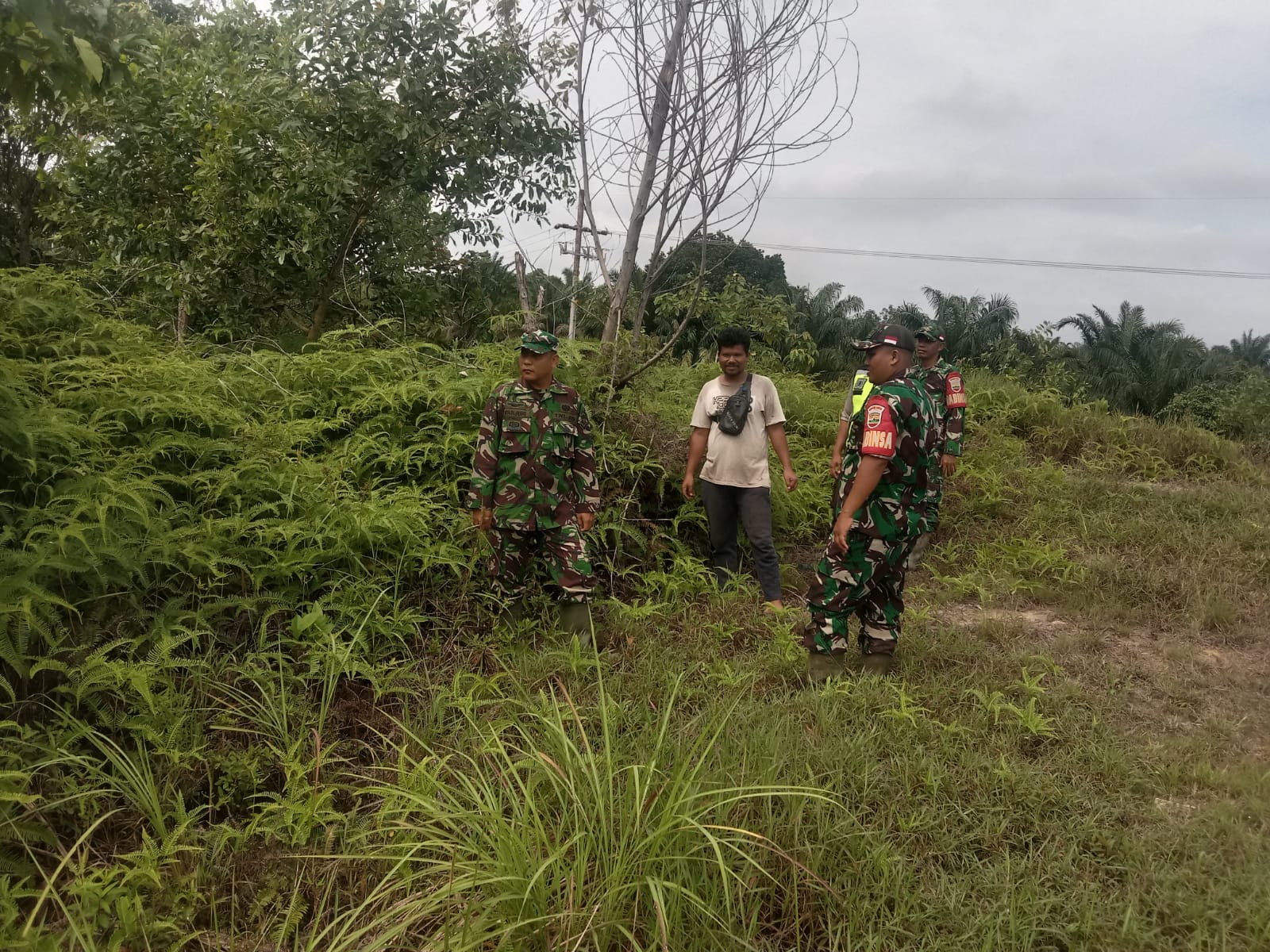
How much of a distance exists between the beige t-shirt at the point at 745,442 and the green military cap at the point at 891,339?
1.15 m

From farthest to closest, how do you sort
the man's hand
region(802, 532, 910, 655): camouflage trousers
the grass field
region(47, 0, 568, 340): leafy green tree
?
region(47, 0, 568, 340): leafy green tree → region(802, 532, 910, 655): camouflage trousers → the man's hand → the grass field

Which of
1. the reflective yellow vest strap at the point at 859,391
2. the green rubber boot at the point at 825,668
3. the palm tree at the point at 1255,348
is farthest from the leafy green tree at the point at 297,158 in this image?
the palm tree at the point at 1255,348

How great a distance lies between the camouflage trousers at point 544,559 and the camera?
13.2 ft

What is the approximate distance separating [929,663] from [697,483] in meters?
2.22

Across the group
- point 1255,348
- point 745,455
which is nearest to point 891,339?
point 745,455

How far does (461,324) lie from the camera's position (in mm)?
8219

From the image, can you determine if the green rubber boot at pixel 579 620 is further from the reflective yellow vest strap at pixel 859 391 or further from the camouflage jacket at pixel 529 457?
the reflective yellow vest strap at pixel 859 391

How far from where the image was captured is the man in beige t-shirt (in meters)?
4.85

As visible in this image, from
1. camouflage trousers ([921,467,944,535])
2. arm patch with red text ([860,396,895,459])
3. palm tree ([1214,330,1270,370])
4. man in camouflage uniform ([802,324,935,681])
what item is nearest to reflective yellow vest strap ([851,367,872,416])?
camouflage trousers ([921,467,944,535])

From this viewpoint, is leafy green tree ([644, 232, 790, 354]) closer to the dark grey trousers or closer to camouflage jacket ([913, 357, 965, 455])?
the dark grey trousers

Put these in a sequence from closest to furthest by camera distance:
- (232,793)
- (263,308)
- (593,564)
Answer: (232,793) < (593,564) < (263,308)

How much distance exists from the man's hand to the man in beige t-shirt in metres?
1.16

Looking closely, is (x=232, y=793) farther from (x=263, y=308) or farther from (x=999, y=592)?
(x=263, y=308)

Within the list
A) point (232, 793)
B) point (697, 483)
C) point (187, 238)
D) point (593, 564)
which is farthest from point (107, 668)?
point (187, 238)
